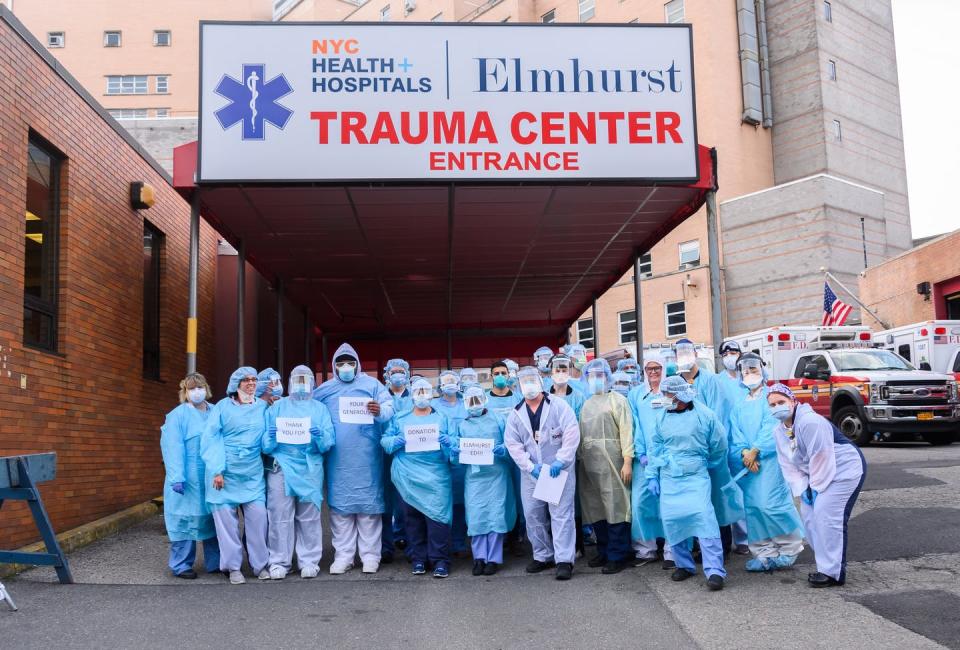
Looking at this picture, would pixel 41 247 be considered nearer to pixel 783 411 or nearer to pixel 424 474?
pixel 424 474

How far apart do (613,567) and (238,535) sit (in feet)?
10.9

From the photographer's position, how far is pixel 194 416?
7.79 m

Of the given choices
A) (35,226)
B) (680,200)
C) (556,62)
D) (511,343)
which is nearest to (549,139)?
(556,62)

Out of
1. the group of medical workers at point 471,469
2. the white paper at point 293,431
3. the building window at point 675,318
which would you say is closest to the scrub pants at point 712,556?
the group of medical workers at point 471,469

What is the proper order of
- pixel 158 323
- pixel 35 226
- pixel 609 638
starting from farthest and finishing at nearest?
pixel 158 323, pixel 35 226, pixel 609 638

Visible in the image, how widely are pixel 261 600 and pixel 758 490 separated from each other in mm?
4187

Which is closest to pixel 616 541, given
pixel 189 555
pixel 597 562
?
pixel 597 562

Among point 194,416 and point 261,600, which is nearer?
point 261,600

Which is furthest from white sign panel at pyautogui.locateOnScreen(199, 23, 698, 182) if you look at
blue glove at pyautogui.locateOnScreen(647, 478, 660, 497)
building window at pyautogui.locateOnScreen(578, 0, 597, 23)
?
building window at pyautogui.locateOnScreen(578, 0, 597, 23)

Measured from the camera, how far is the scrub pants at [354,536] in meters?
7.88

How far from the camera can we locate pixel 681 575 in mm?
7047

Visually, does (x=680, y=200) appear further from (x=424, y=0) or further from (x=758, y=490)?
(x=424, y=0)

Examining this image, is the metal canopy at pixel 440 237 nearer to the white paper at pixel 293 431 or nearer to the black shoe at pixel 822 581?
the white paper at pixel 293 431

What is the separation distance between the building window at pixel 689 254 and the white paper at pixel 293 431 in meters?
31.4
